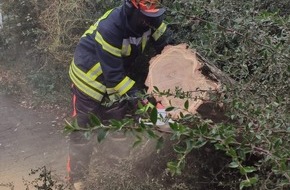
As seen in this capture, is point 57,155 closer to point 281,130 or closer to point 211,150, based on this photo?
point 211,150

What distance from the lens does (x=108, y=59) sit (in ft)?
12.6

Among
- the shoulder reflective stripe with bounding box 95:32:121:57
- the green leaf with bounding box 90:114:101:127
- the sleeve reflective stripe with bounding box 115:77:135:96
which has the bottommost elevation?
the sleeve reflective stripe with bounding box 115:77:135:96

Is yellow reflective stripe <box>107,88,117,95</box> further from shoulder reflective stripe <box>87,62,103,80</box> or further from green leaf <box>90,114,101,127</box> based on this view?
green leaf <box>90,114,101,127</box>

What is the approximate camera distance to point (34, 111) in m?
6.41

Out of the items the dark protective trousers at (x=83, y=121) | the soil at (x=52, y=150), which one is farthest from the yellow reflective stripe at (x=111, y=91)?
the soil at (x=52, y=150)

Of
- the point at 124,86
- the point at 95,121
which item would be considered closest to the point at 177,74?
the point at 124,86

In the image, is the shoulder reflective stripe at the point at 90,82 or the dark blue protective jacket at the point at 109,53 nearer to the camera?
the dark blue protective jacket at the point at 109,53

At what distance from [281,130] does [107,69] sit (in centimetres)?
199

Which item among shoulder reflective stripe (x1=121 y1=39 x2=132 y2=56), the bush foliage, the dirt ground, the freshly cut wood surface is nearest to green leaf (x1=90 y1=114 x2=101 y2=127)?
the bush foliage

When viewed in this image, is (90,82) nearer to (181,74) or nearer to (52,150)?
(181,74)

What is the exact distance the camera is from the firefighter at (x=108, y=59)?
3.83m

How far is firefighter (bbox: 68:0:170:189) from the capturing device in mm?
3830

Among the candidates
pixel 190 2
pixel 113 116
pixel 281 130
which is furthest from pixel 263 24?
pixel 113 116

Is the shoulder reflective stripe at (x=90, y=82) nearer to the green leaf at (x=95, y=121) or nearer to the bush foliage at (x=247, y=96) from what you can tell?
the bush foliage at (x=247, y=96)
